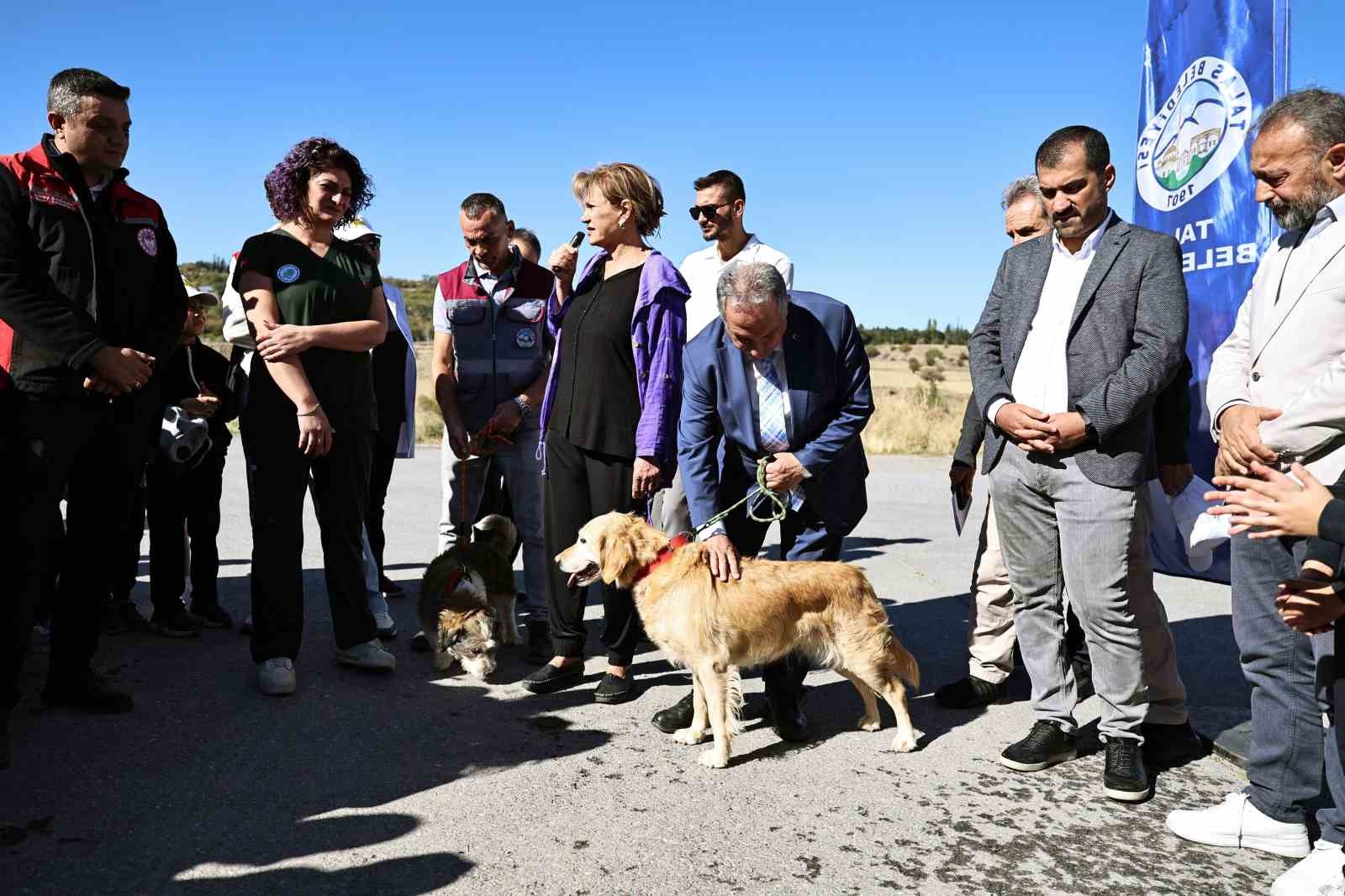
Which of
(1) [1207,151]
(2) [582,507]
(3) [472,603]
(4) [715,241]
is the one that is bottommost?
(3) [472,603]

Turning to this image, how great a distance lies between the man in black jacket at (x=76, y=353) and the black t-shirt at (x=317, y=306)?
40cm

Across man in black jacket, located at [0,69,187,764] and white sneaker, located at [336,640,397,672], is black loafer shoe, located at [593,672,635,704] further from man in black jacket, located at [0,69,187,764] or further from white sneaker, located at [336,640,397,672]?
man in black jacket, located at [0,69,187,764]

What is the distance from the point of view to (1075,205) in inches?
142

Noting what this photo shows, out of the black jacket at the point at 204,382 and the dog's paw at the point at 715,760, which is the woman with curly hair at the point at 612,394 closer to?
the dog's paw at the point at 715,760

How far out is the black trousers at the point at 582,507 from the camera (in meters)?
4.58

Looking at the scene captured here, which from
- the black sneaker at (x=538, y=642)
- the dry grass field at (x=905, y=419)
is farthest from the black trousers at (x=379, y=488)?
the dry grass field at (x=905, y=419)

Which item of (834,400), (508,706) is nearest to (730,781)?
(508,706)

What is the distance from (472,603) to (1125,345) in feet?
11.0

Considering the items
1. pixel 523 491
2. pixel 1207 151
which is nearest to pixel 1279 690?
pixel 523 491

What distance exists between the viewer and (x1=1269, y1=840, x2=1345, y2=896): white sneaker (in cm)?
271

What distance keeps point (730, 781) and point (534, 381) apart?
8.97 feet

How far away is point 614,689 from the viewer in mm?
4648

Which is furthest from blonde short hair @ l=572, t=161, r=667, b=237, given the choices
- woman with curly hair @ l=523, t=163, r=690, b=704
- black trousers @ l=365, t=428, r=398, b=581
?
black trousers @ l=365, t=428, r=398, b=581

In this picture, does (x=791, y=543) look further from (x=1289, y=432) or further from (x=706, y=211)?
(x=706, y=211)
